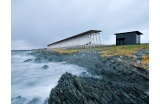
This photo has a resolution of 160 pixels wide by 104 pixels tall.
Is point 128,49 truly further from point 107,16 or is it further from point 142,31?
point 107,16

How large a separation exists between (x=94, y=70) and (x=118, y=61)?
0.62 metres

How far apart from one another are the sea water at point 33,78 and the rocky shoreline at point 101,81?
0.46 feet

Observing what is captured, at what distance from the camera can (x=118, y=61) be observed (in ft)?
11.9

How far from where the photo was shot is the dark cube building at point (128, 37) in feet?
11.9

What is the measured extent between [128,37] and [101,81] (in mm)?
1466

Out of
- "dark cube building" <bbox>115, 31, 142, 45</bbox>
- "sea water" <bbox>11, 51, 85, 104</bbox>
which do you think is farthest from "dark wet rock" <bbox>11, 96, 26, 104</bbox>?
"dark cube building" <bbox>115, 31, 142, 45</bbox>

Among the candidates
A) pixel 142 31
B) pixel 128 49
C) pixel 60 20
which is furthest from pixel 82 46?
pixel 142 31

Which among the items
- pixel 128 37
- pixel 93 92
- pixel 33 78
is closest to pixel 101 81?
pixel 93 92

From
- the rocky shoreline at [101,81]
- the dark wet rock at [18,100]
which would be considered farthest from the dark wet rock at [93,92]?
the dark wet rock at [18,100]

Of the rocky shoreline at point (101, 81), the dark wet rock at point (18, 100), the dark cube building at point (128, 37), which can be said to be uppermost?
the dark cube building at point (128, 37)

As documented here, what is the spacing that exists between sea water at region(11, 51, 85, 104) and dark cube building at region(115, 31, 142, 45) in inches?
45.9

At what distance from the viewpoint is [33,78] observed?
10.0 ft

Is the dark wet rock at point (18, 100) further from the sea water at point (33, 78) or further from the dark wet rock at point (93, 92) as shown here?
the dark wet rock at point (93, 92)

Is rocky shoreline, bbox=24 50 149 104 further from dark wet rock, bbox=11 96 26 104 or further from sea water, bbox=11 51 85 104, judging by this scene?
dark wet rock, bbox=11 96 26 104
